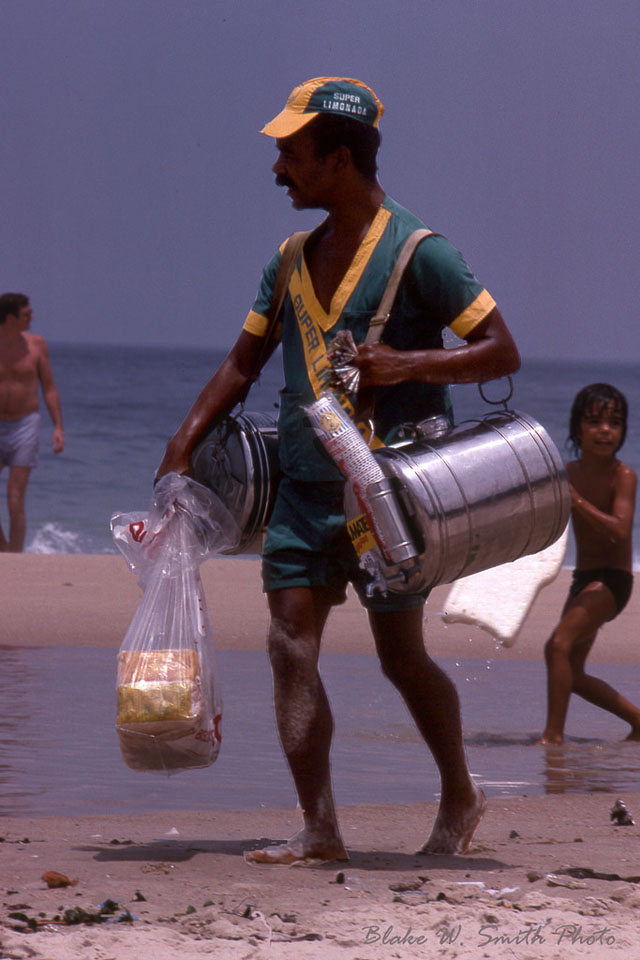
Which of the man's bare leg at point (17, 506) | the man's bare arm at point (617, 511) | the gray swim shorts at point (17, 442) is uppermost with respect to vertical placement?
the man's bare arm at point (617, 511)

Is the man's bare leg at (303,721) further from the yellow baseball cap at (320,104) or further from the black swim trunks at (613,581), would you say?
the black swim trunks at (613,581)

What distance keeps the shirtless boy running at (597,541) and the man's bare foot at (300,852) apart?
2.36 metres

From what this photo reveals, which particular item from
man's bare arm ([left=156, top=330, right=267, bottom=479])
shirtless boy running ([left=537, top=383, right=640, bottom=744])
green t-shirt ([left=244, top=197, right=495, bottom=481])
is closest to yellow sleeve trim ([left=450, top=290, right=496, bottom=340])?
green t-shirt ([left=244, top=197, right=495, bottom=481])

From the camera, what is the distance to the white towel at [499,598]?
20.4 feet

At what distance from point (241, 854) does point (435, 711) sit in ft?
1.87

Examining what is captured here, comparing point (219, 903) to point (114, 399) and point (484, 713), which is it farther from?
point (114, 399)

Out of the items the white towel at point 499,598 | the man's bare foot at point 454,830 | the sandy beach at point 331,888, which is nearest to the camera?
the sandy beach at point 331,888

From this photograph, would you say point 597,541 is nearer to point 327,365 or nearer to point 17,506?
point 327,365

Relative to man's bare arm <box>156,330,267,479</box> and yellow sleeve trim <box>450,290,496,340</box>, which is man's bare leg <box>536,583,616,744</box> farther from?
yellow sleeve trim <box>450,290,496,340</box>

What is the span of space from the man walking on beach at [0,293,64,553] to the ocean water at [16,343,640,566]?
6248mm

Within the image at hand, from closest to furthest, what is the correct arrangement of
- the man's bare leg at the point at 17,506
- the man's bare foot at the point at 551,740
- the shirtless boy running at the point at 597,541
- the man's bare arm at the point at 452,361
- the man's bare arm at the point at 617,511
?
the man's bare arm at the point at 452,361, the man's bare foot at the point at 551,740, the shirtless boy running at the point at 597,541, the man's bare arm at the point at 617,511, the man's bare leg at the point at 17,506

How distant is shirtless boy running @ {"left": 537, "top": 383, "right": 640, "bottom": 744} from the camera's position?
19.2 ft

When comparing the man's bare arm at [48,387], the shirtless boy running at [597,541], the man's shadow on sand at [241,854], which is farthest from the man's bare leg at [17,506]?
the man's shadow on sand at [241,854]

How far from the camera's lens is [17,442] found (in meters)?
12.3
